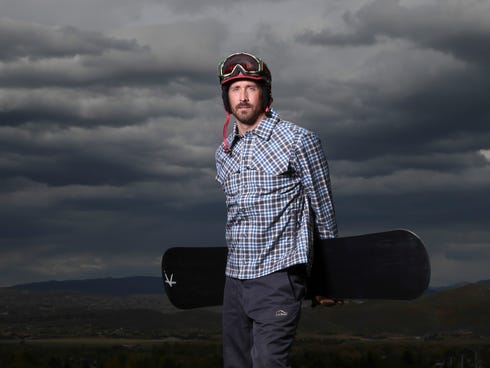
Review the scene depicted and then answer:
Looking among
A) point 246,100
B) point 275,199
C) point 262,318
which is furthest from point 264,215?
point 246,100

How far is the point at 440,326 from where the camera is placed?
77250 mm

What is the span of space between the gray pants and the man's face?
3.36 ft

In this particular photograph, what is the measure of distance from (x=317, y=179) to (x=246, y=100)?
2.21 ft

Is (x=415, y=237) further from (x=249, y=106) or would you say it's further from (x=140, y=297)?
(x=140, y=297)

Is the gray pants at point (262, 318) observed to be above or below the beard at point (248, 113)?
below

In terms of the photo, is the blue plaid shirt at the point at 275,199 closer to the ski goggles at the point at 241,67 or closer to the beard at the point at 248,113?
the beard at the point at 248,113

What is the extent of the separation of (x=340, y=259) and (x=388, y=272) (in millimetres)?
338

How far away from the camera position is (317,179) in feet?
14.8

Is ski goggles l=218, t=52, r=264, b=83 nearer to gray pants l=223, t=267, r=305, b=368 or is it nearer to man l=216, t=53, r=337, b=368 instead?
man l=216, t=53, r=337, b=368

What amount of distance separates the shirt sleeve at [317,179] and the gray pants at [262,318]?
401 mm

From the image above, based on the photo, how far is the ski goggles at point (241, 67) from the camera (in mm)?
4570

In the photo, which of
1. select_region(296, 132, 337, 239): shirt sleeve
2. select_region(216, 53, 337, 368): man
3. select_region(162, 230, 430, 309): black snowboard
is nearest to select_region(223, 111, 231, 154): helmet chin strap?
select_region(216, 53, 337, 368): man

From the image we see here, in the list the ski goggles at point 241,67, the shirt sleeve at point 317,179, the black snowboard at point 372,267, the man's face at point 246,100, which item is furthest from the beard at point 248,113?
the black snowboard at point 372,267

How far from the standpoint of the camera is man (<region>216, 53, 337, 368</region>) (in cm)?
423
